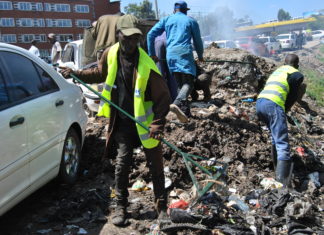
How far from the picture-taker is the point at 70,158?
14.5ft

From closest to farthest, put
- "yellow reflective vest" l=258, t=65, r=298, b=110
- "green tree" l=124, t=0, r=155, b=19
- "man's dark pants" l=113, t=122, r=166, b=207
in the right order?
"man's dark pants" l=113, t=122, r=166, b=207 < "yellow reflective vest" l=258, t=65, r=298, b=110 < "green tree" l=124, t=0, r=155, b=19

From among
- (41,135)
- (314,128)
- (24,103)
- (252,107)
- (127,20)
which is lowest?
(314,128)

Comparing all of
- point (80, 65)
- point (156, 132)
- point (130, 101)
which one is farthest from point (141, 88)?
point (80, 65)

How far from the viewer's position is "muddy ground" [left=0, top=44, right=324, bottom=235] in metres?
3.72

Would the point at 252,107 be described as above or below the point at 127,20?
below

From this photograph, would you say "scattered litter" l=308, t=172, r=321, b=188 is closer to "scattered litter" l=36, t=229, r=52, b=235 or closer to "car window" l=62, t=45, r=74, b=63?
"scattered litter" l=36, t=229, r=52, b=235

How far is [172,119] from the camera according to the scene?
19.1 ft

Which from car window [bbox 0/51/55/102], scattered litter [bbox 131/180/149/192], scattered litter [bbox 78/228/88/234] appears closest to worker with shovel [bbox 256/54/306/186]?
scattered litter [bbox 131/180/149/192]

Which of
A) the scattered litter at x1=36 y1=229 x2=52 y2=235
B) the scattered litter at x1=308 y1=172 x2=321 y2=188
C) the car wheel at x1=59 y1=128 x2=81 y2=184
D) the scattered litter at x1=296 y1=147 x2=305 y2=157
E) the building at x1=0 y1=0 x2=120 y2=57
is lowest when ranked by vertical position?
the scattered litter at x1=308 y1=172 x2=321 y2=188

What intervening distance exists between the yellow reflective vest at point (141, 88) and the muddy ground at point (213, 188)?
0.92 meters

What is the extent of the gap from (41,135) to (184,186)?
6.34 ft

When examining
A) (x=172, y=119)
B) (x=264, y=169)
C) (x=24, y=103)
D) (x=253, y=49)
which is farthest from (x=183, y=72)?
(x=253, y=49)

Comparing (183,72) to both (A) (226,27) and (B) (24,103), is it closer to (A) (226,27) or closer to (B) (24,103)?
(B) (24,103)

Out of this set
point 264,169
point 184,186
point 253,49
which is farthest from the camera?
point 253,49
